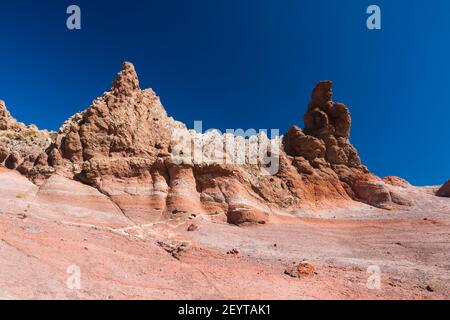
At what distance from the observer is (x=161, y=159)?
28891 millimetres

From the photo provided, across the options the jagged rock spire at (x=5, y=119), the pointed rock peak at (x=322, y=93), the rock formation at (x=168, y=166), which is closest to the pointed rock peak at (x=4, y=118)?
the jagged rock spire at (x=5, y=119)

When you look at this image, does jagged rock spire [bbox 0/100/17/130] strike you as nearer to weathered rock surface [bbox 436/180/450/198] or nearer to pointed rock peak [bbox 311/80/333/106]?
pointed rock peak [bbox 311/80/333/106]

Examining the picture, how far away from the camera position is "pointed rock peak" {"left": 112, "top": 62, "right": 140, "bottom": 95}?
113 feet

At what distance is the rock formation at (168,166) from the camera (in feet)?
88.8

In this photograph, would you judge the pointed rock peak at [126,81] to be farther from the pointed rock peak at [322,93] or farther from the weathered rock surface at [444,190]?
the weathered rock surface at [444,190]

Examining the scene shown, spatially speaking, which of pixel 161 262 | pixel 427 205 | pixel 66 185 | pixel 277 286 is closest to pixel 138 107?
pixel 66 185

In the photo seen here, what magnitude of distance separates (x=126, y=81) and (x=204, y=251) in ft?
73.7

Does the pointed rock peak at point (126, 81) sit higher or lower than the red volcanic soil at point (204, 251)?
higher

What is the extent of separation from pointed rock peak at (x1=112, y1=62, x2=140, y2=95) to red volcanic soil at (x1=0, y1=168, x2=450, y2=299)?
39.3ft

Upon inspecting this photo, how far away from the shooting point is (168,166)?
1135 inches

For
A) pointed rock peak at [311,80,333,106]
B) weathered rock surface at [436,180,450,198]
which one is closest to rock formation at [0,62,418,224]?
pointed rock peak at [311,80,333,106]

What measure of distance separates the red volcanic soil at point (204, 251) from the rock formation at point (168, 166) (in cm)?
153
